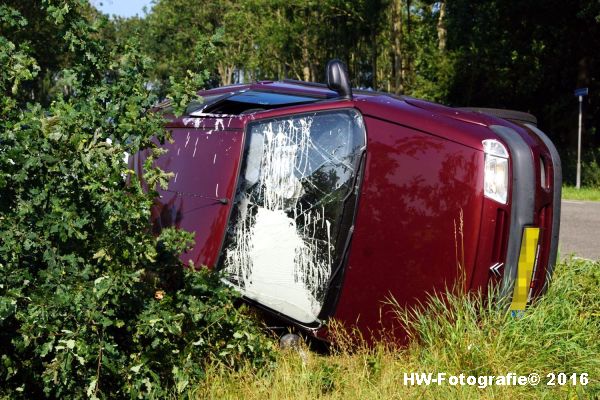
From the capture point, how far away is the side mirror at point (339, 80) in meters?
4.98

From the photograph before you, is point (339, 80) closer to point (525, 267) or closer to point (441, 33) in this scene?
point (525, 267)

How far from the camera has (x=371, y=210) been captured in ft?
15.3

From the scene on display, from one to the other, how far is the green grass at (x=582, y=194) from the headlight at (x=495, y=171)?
16.1m

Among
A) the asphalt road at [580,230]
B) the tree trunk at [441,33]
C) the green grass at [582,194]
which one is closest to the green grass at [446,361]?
the asphalt road at [580,230]

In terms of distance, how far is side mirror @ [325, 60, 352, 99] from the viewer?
498cm

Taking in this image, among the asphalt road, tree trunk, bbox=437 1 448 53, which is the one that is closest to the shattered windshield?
the asphalt road

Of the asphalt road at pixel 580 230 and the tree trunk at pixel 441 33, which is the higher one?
the tree trunk at pixel 441 33

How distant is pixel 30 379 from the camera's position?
13.7 feet

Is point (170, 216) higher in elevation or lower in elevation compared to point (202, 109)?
lower

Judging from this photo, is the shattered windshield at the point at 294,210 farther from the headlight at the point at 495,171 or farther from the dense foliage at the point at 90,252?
the headlight at the point at 495,171

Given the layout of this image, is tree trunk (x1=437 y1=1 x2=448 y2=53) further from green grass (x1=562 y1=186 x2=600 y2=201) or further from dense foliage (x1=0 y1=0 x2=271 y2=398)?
dense foliage (x1=0 y1=0 x2=271 y2=398)

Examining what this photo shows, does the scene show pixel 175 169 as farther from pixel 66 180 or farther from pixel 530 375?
pixel 530 375

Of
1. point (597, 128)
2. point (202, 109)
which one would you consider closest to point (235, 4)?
point (597, 128)

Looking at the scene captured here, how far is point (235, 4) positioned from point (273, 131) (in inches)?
1984
